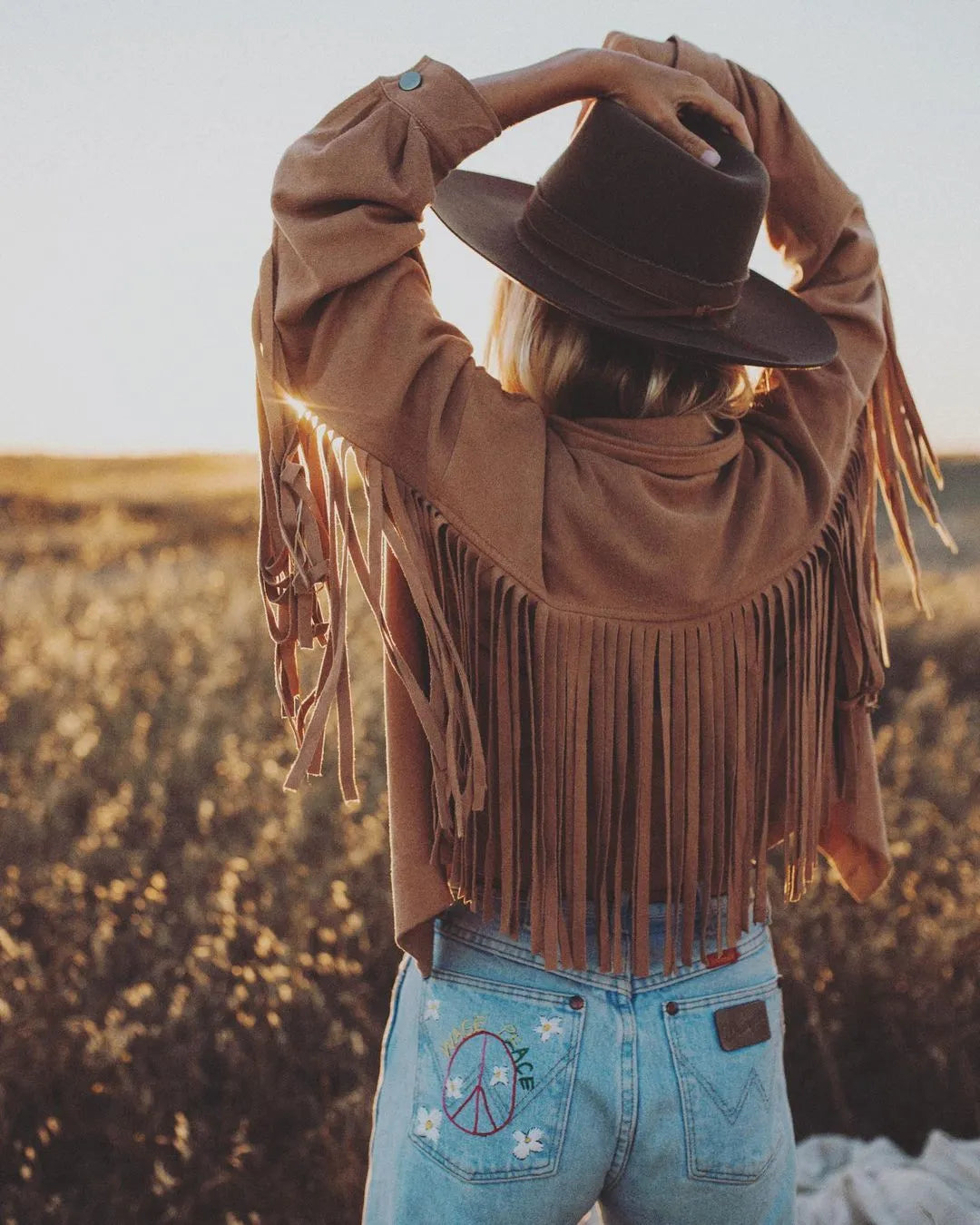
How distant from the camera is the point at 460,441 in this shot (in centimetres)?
135

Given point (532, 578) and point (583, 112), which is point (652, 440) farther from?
point (583, 112)

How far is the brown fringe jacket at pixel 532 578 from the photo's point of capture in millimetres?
1363

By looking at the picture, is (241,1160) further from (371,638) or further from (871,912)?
(371,638)

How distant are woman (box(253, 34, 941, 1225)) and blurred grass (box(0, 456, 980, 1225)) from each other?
1.40 m

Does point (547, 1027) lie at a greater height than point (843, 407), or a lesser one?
lesser

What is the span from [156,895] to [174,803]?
853 millimetres

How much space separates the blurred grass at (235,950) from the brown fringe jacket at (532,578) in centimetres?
153

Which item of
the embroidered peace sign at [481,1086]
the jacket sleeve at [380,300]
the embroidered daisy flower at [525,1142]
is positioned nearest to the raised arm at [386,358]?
the jacket sleeve at [380,300]

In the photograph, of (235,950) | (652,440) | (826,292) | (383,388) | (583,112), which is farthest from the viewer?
(235,950)

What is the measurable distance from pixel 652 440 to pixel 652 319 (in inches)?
6.2

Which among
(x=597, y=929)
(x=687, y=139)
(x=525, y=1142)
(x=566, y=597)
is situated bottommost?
(x=525, y=1142)

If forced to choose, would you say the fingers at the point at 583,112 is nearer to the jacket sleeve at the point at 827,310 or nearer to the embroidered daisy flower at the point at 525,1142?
the jacket sleeve at the point at 827,310

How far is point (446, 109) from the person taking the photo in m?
1.41

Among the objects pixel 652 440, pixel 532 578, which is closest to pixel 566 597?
pixel 532 578
